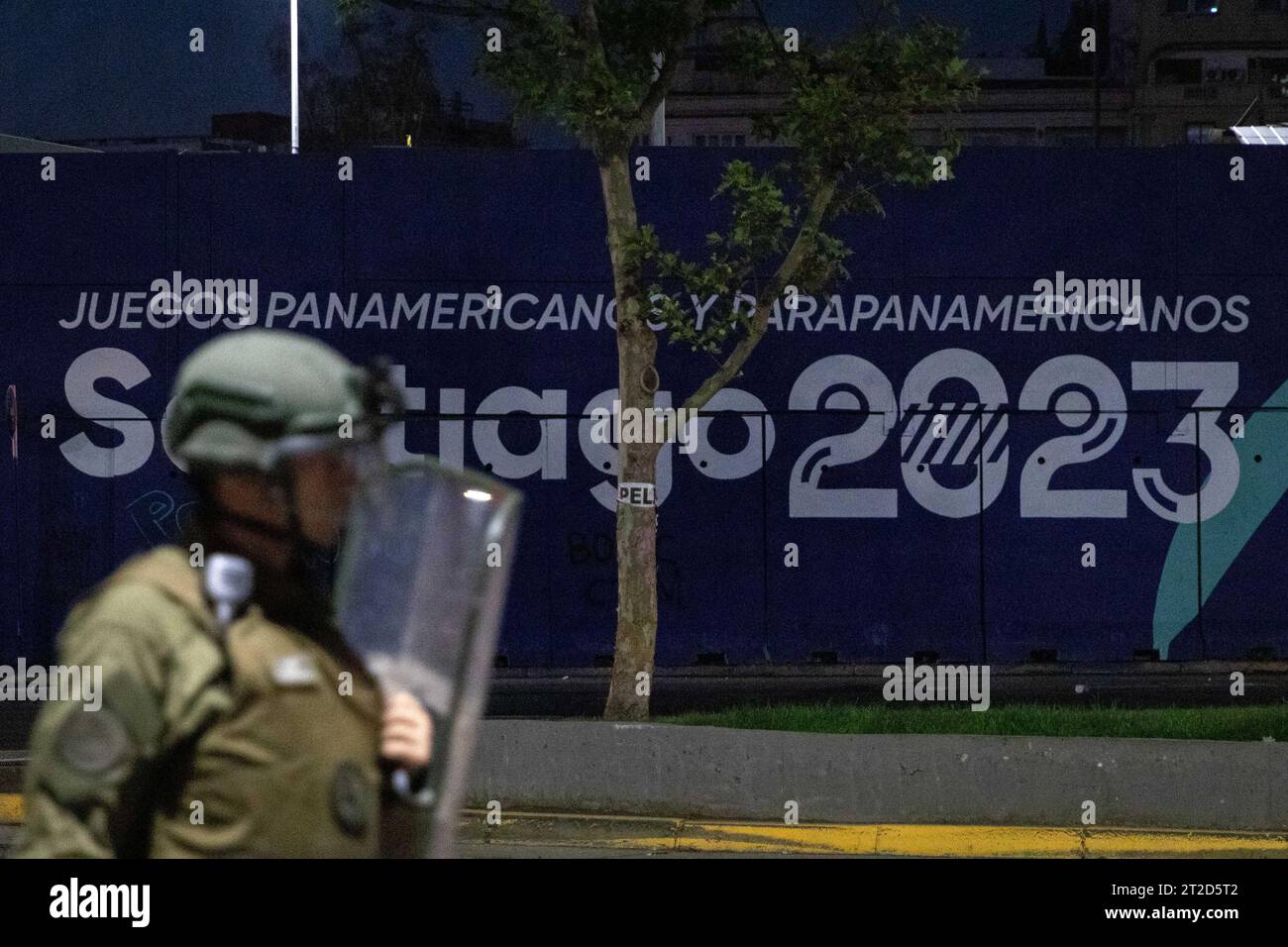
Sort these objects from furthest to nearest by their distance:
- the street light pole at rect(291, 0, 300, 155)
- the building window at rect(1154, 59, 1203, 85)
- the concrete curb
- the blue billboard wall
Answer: the building window at rect(1154, 59, 1203, 85)
the street light pole at rect(291, 0, 300, 155)
the blue billboard wall
the concrete curb

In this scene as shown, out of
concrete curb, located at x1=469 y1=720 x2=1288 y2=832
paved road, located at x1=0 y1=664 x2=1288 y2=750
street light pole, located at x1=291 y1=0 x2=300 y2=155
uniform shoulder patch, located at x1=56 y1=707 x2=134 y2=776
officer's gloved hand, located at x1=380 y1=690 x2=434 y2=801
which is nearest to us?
uniform shoulder patch, located at x1=56 y1=707 x2=134 y2=776

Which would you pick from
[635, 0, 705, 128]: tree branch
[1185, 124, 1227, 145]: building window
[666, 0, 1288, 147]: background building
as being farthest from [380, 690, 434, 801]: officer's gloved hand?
[1185, 124, 1227, 145]: building window

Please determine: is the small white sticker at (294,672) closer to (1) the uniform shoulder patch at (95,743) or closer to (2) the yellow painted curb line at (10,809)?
(1) the uniform shoulder patch at (95,743)

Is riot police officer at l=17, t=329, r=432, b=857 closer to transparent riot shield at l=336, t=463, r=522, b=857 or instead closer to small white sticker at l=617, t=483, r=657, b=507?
transparent riot shield at l=336, t=463, r=522, b=857

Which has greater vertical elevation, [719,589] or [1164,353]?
[1164,353]

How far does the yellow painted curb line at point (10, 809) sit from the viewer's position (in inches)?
410

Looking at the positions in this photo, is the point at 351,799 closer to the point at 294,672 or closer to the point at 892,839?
the point at 294,672

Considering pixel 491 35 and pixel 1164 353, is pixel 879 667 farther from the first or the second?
pixel 491 35

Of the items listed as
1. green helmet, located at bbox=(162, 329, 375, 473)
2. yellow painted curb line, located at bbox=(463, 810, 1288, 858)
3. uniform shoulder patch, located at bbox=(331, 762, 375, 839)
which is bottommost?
yellow painted curb line, located at bbox=(463, 810, 1288, 858)

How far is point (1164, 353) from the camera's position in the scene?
17172 mm

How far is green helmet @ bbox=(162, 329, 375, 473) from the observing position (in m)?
2.07
